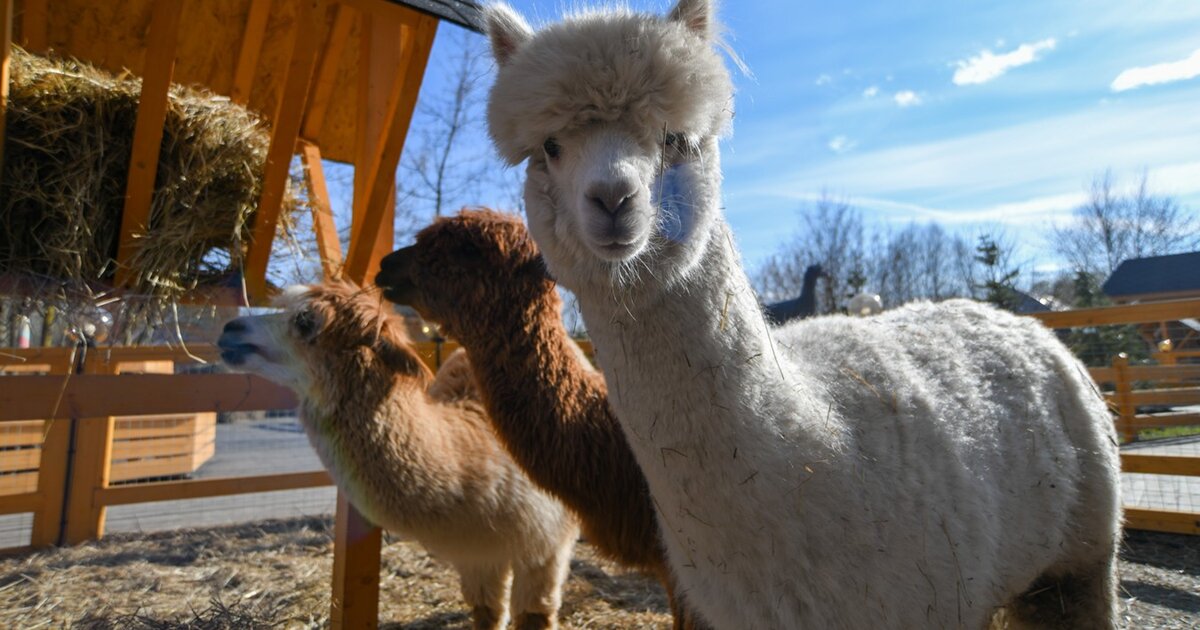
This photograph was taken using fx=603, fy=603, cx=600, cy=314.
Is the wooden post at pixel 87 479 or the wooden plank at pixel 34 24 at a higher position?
the wooden plank at pixel 34 24

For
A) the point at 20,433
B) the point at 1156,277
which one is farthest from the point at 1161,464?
the point at 1156,277

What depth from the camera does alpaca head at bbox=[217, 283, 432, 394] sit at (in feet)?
10.3

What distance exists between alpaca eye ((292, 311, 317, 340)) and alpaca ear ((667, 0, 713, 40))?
7.81 ft

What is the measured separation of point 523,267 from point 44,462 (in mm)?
5932

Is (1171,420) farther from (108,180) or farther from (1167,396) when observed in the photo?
(108,180)

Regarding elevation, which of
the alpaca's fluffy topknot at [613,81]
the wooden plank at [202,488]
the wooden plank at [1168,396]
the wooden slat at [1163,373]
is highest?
the alpaca's fluffy topknot at [613,81]

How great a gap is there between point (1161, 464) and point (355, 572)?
612 cm

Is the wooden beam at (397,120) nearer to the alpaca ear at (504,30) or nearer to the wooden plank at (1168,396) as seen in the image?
the alpaca ear at (504,30)

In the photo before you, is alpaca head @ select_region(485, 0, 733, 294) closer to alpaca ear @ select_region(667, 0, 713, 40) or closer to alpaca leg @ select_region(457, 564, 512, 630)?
alpaca ear @ select_region(667, 0, 713, 40)

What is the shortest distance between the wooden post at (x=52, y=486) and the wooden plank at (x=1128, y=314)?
29.8 feet

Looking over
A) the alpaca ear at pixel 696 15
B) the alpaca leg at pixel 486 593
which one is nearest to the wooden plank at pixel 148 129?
the alpaca ear at pixel 696 15

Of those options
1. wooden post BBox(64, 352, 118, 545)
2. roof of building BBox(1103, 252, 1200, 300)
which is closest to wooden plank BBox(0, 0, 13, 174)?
wooden post BBox(64, 352, 118, 545)

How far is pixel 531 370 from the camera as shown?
109 inches

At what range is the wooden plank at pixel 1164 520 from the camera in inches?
189
